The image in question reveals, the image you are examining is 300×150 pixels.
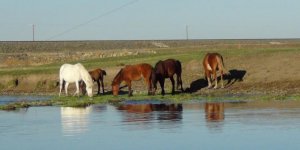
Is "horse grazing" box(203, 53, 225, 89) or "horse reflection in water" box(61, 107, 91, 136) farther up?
"horse grazing" box(203, 53, 225, 89)

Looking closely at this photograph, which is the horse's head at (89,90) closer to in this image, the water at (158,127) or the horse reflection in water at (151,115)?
the horse reflection in water at (151,115)

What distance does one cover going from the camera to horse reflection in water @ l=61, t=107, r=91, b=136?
2013 cm

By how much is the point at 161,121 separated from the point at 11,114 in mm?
6334

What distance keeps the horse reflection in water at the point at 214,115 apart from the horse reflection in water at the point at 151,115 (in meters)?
0.83

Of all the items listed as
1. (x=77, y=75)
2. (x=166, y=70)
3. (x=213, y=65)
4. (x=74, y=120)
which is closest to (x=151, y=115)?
(x=74, y=120)

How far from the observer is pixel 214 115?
23.4m

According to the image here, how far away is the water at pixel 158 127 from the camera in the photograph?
55.9ft

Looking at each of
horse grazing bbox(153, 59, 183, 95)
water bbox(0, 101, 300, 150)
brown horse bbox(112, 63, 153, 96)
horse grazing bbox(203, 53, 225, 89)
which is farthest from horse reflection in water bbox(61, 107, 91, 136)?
horse grazing bbox(203, 53, 225, 89)

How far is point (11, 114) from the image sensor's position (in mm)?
26219

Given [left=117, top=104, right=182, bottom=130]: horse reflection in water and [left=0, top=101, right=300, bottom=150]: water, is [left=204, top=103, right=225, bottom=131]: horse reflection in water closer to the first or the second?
[left=0, top=101, right=300, bottom=150]: water

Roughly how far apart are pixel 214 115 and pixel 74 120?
393 centimetres

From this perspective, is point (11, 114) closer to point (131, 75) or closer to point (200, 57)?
point (131, 75)

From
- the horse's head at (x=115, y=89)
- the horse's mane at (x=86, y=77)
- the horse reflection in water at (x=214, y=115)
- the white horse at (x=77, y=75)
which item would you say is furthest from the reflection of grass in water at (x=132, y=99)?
the horse reflection in water at (x=214, y=115)

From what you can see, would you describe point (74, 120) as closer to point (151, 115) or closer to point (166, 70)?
point (151, 115)
